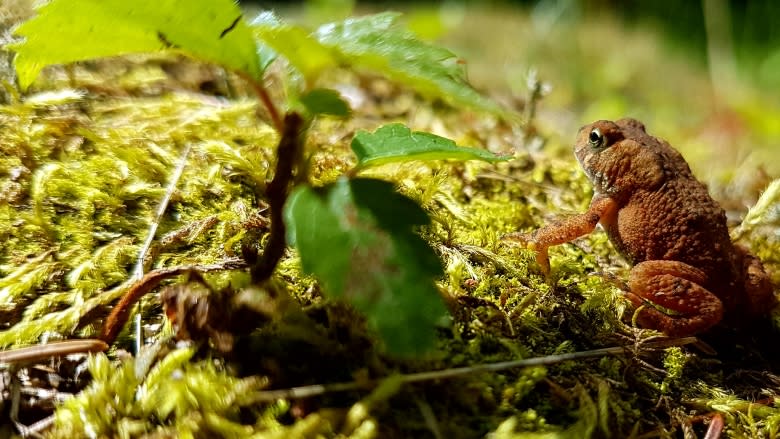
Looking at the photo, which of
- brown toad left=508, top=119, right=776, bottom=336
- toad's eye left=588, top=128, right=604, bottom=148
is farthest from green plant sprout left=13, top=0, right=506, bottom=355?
toad's eye left=588, top=128, right=604, bottom=148

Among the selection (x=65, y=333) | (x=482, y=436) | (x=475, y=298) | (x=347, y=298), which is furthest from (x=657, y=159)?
(x=65, y=333)

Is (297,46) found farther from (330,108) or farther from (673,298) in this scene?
(673,298)

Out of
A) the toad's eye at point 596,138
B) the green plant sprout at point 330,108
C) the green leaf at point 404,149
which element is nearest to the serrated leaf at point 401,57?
the green plant sprout at point 330,108

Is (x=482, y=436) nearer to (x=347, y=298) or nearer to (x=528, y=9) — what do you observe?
(x=347, y=298)

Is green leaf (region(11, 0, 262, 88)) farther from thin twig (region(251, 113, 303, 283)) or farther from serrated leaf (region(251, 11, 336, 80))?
thin twig (region(251, 113, 303, 283))

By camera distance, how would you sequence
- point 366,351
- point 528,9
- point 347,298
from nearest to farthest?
point 347,298, point 366,351, point 528,9
